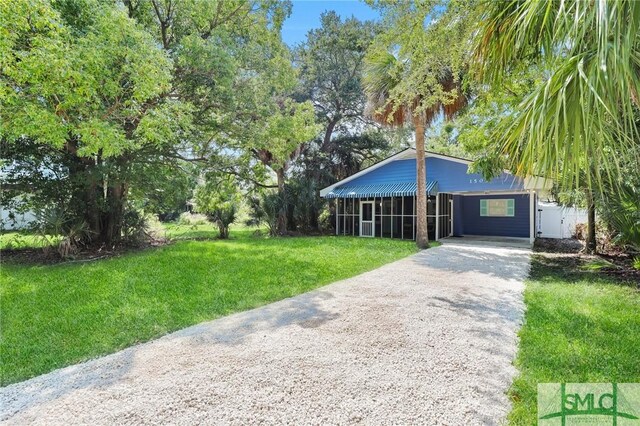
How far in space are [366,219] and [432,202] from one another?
13.5 ft

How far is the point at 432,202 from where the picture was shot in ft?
62.4

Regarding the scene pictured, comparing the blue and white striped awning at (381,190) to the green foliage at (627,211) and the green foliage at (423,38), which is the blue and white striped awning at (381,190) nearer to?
the green foliage at (423,38)

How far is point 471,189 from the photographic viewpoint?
16766 millimetres

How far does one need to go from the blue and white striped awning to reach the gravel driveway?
11556 mm

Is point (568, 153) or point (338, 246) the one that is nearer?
point (568, 153)

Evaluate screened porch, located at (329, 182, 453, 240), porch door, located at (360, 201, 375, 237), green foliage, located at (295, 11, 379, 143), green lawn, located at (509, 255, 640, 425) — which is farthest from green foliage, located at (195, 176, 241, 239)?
green lawn, located at (509, 255, 640, 425)

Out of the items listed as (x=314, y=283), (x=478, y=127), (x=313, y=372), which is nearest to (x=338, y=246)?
(x=314, y=283)

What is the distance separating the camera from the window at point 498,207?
753 inches

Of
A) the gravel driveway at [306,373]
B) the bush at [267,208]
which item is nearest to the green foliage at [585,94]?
the gravel driveway at [306,373]

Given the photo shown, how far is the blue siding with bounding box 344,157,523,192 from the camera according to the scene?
16359mm

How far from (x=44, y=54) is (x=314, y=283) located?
774 centimetres

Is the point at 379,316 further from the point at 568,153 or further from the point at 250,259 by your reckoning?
the point at 250,259

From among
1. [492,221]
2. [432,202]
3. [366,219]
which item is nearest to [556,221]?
[492,221]

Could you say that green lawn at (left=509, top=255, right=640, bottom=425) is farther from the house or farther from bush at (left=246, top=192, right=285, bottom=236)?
bush at (left=246, top=192, right=285, bottom=236)
